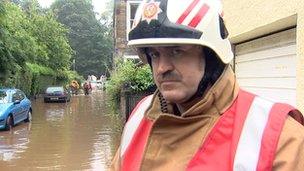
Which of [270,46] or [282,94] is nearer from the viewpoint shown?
[282,94]

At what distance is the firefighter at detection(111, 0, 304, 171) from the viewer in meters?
1.46

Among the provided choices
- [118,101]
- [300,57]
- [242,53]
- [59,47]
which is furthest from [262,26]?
[59,47]

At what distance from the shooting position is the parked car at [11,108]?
16.7m

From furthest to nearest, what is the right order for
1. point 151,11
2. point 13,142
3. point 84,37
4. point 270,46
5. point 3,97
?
point 84,37 → point 3,97 → point 13,142 → point 270,46 → point 151,11

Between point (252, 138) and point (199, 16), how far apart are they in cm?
45

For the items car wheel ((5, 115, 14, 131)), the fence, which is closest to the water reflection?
car wheel ((5, 115, 14, 131))

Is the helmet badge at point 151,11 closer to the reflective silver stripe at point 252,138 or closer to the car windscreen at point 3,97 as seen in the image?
the reflective silver stripe at point 252,138

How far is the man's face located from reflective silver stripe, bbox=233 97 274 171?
9.8 inches

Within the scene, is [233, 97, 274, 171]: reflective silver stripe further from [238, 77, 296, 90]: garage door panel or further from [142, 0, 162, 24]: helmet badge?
[238, 77, 296, 90]: garage door panel

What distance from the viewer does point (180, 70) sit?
175 centimetres

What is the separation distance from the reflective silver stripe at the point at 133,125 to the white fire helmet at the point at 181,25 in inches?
15.7

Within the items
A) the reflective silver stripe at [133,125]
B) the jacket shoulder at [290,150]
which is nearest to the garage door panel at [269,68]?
the reflective silver stripe at [133,125]

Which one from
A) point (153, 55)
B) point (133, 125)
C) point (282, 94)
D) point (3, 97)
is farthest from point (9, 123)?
point (153, 55)

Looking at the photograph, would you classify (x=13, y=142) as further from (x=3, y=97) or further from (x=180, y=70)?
(x=180, y=70)
